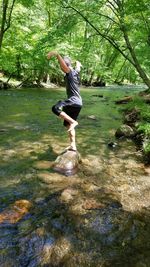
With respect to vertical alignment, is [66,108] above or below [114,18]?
below

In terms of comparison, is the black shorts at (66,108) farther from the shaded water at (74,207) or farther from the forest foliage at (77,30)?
the forest foliage at (77,30)

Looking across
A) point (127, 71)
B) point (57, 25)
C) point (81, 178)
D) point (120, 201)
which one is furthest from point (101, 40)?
point (127, 71)

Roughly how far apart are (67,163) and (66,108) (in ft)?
5.05

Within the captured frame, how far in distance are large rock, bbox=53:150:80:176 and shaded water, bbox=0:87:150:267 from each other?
0.61ft

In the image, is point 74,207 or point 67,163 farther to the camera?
point 67,163

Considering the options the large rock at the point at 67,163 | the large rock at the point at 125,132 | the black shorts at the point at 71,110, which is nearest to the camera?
the large rock at the point at 67,163

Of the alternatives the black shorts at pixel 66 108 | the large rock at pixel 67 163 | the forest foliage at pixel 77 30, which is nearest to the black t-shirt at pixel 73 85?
the black shorts at pixel 66 108

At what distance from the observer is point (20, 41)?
87.5ft

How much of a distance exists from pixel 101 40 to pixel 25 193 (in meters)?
11.0

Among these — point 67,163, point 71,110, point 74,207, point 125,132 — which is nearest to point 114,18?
point 125,132

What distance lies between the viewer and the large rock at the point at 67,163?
6.57m

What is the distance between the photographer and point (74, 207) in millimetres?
4895

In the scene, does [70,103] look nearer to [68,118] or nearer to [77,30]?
[68,118]

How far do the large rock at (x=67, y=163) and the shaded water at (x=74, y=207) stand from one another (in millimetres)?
186
